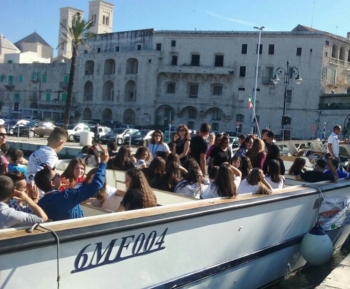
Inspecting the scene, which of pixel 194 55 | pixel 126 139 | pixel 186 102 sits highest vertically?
pixel 194 55

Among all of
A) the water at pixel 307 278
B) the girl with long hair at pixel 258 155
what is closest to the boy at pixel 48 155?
the girl with long hair at pixel 258 155

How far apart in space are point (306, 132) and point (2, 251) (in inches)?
2213

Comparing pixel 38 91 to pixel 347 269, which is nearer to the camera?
pixel 347 269

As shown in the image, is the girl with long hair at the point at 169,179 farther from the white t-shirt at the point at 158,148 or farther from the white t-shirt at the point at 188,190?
the white t-shirt at the point at 158,148

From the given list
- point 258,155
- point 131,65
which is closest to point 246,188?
point 258,155

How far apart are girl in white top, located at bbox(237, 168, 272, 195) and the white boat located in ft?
0.48

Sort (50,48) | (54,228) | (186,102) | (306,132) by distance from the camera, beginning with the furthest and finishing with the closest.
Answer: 1. (50,48)
2. (186,102)
3. (306,132)
4. (54,228)

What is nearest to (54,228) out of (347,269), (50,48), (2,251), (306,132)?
(2,251)

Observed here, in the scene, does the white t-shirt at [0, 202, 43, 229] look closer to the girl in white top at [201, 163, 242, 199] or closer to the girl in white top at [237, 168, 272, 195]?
the girl in white top at [201, 163, 242, 199]

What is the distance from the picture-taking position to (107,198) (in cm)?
562

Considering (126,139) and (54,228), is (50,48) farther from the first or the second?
(54,228)

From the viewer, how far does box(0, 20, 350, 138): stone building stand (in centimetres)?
5706

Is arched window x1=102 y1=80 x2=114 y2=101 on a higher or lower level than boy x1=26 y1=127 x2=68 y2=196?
higher

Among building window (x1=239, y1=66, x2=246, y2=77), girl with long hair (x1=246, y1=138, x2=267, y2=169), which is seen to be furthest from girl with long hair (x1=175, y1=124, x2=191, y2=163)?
building window (x1=239, y1=66, x2=246, y2=77)
